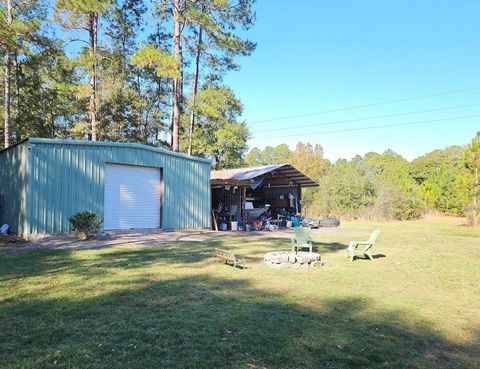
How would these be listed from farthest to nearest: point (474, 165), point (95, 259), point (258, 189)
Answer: point (258, 189) → point (474, 165) → point (95, 259)

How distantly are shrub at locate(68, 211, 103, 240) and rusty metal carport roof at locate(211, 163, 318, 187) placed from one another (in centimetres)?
856

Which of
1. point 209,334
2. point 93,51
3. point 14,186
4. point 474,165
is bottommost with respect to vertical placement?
point 209,334

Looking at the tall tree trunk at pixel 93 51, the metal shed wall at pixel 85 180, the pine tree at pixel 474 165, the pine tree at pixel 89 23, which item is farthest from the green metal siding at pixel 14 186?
the pine tree at pixel 474 165

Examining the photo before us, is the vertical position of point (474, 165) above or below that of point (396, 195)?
above

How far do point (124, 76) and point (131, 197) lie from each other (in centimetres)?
1354

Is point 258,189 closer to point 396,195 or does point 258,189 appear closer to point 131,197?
point 396,195

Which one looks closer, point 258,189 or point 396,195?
point 258,189

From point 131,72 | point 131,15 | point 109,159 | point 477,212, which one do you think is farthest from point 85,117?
point 477,212

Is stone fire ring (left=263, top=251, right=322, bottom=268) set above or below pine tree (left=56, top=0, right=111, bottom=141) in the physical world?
below

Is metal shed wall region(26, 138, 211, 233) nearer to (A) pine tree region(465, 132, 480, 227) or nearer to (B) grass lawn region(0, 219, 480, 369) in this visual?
(B) grass lawn region(0, 219, 480, 369)

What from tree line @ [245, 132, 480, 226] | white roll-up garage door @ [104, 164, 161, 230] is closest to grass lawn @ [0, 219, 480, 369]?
white roll-up garage door @ [104, 164, 161, 230]

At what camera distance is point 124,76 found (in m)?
25.8

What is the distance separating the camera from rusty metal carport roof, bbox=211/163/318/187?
66.3 feet

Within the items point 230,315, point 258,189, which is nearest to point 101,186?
point 230,315
